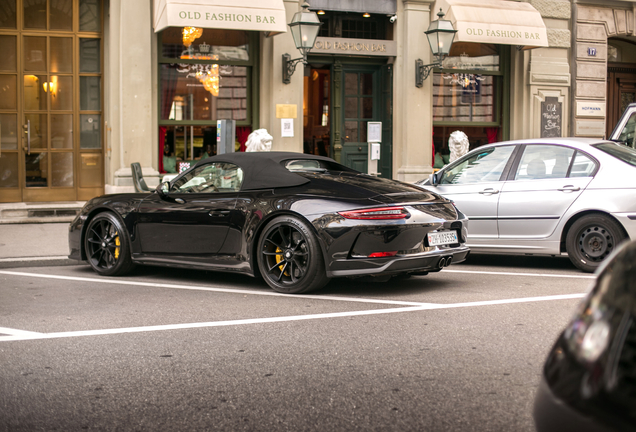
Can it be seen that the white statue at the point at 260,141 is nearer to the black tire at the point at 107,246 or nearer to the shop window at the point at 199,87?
the shop window at the point at 199,87

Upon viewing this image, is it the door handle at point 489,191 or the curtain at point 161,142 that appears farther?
the curtain at point 161,142

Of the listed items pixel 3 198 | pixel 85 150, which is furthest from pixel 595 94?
pixel 3 198

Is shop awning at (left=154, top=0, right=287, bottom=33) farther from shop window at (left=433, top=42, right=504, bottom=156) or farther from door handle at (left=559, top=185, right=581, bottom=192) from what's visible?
door handle at (left=559, top=185, right=581, bottom=192)

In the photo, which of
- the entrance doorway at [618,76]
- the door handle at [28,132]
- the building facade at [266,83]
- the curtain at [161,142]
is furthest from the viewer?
the entrance doorway at [618,76]

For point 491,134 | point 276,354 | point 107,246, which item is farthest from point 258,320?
point 491,134

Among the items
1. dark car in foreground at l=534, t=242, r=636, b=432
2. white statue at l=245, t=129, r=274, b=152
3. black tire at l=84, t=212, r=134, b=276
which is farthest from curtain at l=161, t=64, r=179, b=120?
dark car in foreground at l=534, t=242, r=636, b=432

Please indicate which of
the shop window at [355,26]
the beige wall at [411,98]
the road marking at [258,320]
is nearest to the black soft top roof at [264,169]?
the road marking at [258,320]

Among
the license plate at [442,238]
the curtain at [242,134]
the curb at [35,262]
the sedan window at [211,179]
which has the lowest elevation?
the curb at [35,262]

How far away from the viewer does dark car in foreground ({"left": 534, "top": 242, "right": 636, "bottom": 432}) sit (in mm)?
1697

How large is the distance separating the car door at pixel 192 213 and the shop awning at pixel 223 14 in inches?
242

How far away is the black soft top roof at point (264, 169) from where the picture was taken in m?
7.34

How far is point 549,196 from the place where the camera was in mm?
8531

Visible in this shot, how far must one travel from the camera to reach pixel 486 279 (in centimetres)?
800

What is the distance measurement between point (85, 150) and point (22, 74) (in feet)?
5.79
